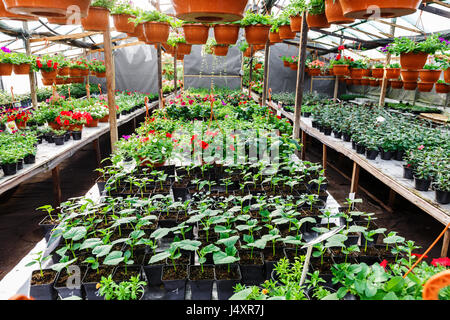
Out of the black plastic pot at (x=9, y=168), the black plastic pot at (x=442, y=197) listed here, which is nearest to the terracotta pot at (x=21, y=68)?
the black plastic pot at (x=9, y=168)

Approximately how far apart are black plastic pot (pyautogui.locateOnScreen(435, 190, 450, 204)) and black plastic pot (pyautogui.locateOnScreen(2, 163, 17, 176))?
12.7 feet

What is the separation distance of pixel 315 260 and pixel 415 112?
8492 mm

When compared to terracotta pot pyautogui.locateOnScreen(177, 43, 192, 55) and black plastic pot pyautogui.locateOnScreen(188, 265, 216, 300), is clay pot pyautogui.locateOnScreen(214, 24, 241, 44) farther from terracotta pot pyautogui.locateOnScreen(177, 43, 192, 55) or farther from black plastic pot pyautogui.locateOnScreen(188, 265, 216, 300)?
terracotta pot pyautogui.locateOnScreen(177, 43, 192, 55)

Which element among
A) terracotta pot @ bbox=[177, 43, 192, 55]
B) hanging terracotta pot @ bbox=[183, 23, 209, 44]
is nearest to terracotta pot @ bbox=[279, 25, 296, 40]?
hanging terracotta pot @ bbox=[183, 23, 209, 44]

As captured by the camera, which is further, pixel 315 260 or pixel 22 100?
pixel 22 100

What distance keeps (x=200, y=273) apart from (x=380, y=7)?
5.38ft

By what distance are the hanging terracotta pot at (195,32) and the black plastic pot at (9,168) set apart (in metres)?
2.51

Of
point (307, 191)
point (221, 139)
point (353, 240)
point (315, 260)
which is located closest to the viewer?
point (315, 260)

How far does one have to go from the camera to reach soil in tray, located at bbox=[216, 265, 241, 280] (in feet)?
5.03

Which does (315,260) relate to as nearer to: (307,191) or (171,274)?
(171,274)

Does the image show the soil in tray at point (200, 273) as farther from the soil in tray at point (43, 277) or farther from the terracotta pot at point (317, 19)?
the terracotta pot at point (317, 19)

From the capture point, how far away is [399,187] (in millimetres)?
3098

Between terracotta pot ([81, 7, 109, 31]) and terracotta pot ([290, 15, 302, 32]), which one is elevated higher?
terracotta pot ([290, 15, 302, 32])

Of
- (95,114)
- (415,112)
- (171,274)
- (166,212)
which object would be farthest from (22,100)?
(415,112)
